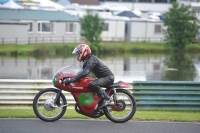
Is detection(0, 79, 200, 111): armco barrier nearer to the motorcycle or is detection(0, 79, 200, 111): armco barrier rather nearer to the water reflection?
the motorcycle

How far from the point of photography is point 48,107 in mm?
10102

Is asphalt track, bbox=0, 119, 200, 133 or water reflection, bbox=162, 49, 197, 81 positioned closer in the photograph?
asphalt track, bbox=0, 119, 200, 133

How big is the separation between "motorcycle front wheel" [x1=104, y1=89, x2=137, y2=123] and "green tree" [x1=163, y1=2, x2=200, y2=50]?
163ft

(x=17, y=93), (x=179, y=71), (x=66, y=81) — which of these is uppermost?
(x=66, y=81)

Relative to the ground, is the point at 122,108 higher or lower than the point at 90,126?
higher

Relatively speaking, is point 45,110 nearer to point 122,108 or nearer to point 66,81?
point 66,81

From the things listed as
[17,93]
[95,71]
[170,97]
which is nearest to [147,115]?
[170,97]

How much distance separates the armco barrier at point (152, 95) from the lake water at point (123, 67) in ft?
58.9

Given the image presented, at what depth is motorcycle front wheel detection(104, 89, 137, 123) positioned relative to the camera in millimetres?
10273

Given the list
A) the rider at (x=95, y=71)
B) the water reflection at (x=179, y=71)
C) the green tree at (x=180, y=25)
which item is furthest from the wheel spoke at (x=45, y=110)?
the green tree at (x=180, y=25)

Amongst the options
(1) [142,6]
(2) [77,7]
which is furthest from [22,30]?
(1) [142,6]

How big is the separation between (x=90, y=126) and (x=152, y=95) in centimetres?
304

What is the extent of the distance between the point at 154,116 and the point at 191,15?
52.2 meters

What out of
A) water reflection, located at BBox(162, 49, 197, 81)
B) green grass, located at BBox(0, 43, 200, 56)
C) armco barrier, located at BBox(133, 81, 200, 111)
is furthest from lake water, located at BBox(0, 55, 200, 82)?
armco barrier, located at BBox(133, 81, 200, 111)
